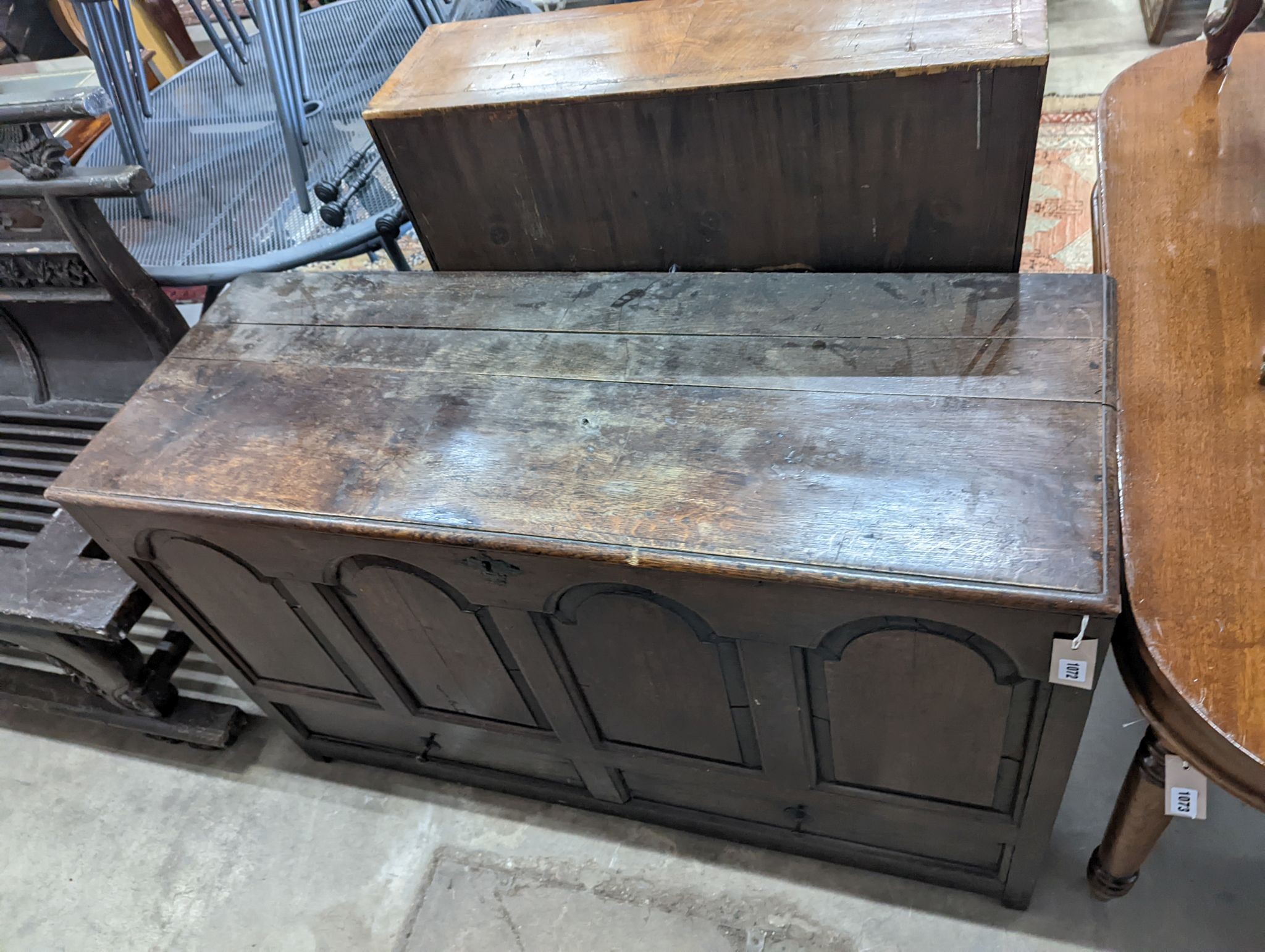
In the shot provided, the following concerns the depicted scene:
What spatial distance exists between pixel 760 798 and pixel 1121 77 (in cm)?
150

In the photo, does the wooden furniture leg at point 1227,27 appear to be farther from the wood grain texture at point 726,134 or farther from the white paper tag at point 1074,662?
the white paper tag at point 1074,662

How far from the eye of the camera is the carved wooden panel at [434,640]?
1171 mm

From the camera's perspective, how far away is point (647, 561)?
929mm

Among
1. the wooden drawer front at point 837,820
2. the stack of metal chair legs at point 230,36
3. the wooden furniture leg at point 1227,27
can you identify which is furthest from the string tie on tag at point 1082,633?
the stack of metal chair legs at point 230,36

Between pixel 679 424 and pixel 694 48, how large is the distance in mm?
572

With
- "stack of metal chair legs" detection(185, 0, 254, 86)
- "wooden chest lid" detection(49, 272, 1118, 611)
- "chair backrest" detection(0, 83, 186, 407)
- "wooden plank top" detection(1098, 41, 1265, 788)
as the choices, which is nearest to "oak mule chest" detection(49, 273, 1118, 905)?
"wooden chest lid" detection(49, 272, 1118, 611)

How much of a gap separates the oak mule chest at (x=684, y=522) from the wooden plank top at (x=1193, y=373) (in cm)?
10

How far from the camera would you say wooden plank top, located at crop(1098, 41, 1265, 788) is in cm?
85

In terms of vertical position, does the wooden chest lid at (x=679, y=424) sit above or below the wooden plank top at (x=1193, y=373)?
above

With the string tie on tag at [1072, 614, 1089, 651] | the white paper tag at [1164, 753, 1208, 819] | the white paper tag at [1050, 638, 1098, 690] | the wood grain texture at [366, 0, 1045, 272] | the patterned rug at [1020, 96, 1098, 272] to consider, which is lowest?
the patterned rug at [1020, 96, 1098, 272]

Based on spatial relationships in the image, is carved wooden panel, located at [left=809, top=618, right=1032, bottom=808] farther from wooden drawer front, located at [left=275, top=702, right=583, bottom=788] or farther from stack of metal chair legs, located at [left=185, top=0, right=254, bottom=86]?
stack of metal chair legs, located at [left=185, top=0, right=254, bottom=86]

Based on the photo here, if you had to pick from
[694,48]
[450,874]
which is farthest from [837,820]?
[694,48]

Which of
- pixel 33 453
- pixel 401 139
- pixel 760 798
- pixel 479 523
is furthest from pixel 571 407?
pixel 33 453

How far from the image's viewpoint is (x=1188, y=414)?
1058 mm
